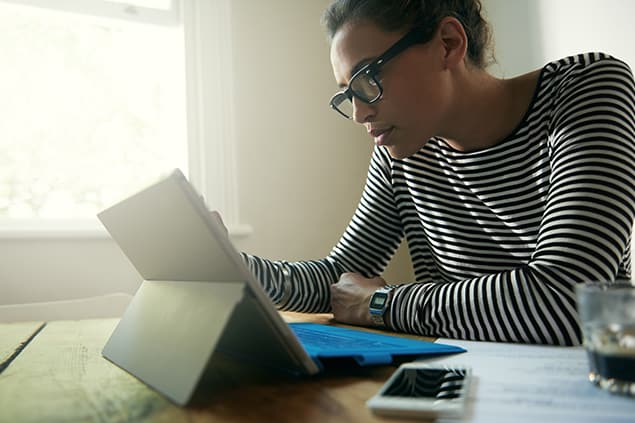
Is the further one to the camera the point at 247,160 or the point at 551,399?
the point at 247,160

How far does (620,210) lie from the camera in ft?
2.50

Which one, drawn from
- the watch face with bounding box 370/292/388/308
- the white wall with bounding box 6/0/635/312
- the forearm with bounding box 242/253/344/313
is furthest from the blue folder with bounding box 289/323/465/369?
the white wall with bounding box 6/0/635/312

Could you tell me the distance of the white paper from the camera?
1.20ft

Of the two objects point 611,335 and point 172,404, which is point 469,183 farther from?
point 172,404

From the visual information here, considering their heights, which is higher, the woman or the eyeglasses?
the eyeglasses

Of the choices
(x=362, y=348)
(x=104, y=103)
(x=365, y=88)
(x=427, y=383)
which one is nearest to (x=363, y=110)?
(x=365, y=88)

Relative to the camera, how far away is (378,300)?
874mm

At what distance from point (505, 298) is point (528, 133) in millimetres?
436

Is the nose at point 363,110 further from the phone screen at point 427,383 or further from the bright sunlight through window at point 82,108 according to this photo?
the bright sunlight through window at point 82,108

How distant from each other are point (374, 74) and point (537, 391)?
68 cm

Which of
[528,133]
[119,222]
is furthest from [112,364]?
[528,133]

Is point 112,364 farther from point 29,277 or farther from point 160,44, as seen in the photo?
point 160,44

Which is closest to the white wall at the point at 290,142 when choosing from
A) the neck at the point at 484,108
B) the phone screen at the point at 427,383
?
the neck at the point at 484,108

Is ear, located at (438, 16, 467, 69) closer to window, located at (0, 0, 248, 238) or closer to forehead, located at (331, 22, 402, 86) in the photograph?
forehead, located at (331, 22, 402, 86)
